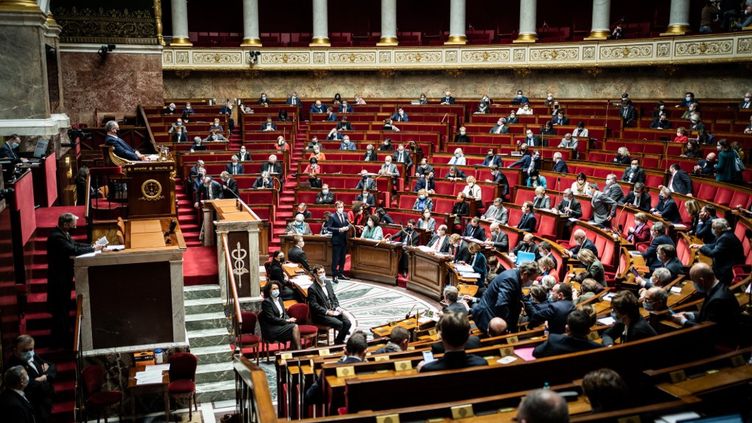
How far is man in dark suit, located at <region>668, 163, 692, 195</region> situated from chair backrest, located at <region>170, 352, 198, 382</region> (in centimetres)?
886

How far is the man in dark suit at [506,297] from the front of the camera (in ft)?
22.9

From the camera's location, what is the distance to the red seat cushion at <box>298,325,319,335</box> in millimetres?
9133

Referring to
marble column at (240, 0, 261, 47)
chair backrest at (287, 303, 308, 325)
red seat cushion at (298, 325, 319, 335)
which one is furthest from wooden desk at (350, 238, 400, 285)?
marble column at (240, 0, 261, 47)

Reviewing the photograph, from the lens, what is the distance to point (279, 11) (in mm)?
27375

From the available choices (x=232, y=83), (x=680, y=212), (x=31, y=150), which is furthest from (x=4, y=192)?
(x=232, y=83)

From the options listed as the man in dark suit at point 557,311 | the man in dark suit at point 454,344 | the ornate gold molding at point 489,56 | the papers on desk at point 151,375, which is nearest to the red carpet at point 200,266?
the papers on desk at point 151,375

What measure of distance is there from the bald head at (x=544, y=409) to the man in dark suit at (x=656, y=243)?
6.85m

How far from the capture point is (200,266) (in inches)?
391

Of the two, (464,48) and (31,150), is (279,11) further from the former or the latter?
(31,150)

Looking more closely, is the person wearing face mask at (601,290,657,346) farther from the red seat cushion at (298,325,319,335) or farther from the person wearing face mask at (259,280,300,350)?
the red seat cushion at (298,325,319,335)

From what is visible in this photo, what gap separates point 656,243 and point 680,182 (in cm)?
376

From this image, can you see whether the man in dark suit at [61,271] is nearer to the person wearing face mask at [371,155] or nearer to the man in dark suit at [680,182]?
the man in dark suit at [680,182]

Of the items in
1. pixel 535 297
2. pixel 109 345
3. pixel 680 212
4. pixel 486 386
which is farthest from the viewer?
pixel 680 212

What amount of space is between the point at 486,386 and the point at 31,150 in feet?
29.7
